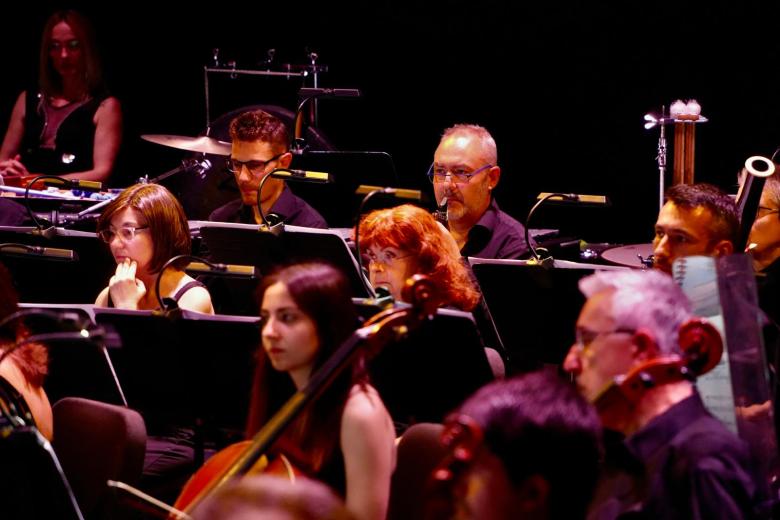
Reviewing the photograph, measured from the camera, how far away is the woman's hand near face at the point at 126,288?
4.23 m

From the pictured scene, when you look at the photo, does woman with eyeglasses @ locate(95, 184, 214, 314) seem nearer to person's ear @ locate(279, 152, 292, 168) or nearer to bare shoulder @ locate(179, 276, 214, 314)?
bare shoulder @ locate(179, 276, 214, 314)

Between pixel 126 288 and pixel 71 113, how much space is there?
2470 millimetres

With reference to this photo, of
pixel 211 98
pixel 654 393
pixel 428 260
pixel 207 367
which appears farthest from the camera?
pixel 211 98

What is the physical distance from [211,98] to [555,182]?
2.22m

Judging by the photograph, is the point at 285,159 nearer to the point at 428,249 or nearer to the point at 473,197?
the point at 473,197

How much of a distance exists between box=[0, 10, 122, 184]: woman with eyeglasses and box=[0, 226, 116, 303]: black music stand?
63.3 inches

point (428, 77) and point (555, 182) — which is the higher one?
point (428, 77)

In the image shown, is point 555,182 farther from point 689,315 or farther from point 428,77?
point 689,315

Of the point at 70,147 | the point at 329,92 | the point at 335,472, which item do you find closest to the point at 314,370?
the point at 335,472

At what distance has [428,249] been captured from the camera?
13.2 ft

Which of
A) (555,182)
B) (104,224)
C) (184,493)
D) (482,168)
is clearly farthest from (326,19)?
(184,493)

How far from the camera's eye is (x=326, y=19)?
679 cm

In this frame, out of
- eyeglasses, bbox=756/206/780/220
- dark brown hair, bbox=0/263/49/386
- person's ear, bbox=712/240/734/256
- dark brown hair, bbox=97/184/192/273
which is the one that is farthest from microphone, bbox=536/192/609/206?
dark brown hair, bbox=0/263/49/386

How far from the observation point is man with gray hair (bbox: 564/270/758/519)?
2.21 meters
